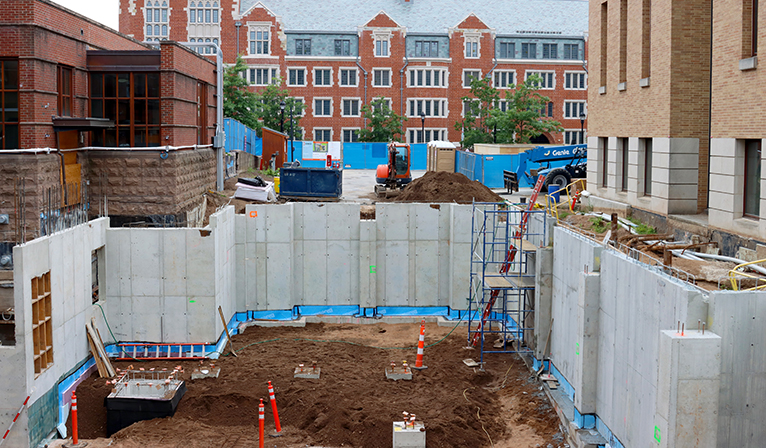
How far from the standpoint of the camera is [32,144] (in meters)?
21.0

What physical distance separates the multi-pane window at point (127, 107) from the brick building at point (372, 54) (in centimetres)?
5243

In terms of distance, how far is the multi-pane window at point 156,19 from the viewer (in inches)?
3034

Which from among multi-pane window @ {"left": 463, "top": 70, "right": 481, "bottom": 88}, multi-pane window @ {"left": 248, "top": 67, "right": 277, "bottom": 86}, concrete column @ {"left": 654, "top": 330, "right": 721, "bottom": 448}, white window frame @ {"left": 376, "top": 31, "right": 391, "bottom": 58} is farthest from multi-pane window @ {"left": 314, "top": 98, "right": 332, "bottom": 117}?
concrete column @ {"left": 654, "top": 330, "right": 721, "bottom": 448}

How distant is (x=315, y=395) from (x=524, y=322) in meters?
5.87

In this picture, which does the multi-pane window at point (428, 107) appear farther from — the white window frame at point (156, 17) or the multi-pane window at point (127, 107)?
the multi-pane window at point (127, 107)

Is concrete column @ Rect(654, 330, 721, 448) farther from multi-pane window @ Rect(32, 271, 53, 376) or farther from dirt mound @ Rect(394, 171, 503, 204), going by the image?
dirt mound @ Rect(394, 171, 503, 204)

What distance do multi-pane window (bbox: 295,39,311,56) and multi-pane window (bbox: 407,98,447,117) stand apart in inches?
460

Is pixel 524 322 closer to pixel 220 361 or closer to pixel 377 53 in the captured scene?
pixel 220 361

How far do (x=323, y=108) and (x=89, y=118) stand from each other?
184ft

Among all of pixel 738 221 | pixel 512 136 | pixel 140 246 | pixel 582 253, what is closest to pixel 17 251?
pixel 140 246

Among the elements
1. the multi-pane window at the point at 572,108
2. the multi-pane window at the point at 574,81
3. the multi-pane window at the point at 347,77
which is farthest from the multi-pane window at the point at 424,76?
the multi-pane window at the point at 572,108

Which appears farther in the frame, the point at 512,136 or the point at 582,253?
the point at 512,136

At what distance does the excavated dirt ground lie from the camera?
14242 millimetres

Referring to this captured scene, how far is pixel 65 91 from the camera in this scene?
76.2 ft
